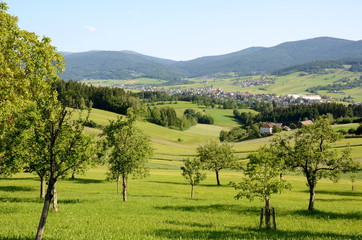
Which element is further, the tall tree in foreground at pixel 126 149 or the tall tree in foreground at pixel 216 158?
the tall tree in foreground at pixel 216 158

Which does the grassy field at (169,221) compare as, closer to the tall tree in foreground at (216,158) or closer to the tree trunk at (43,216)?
the tree trunk at (43,216)

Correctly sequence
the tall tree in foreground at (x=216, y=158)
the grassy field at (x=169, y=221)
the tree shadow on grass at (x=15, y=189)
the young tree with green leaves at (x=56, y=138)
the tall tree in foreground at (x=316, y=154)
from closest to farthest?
1. the young tree with green leaves at (x=56, y=138)
2. the grassy field at (x=169, y=221)
3. the tall tree in foreground at (x=316, y=154)
4. the tree shadow on grass at (x=15, y=189)
5. the tall tree in foreground at (x=216, y=158)

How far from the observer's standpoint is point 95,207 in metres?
31.8

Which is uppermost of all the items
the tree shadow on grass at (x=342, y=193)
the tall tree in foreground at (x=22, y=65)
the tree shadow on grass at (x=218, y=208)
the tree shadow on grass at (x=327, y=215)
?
the tall tree in foreground at (x=22, y=65)

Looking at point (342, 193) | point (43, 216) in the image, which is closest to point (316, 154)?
point (43, 216)

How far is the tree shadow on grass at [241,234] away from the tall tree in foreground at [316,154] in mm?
10604

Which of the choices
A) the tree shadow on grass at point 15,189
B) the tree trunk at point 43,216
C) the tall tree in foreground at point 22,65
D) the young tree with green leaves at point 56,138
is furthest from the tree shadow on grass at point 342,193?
the tree trunk at point 43,216

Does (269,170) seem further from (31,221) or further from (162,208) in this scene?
(31,221)

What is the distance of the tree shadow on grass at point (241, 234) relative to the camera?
2092 centimetres

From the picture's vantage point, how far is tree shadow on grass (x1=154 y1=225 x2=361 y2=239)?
68.6 feet

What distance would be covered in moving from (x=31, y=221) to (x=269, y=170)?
1861cm

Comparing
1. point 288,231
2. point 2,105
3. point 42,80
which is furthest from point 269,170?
point 42,80

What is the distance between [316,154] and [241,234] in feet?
49.6

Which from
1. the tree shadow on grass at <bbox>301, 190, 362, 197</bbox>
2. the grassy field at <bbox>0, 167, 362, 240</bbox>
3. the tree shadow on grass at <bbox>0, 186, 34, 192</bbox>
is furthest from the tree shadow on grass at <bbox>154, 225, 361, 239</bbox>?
the tree shadow on grass at <bbox>301, 190, 362, 197</bbox>
